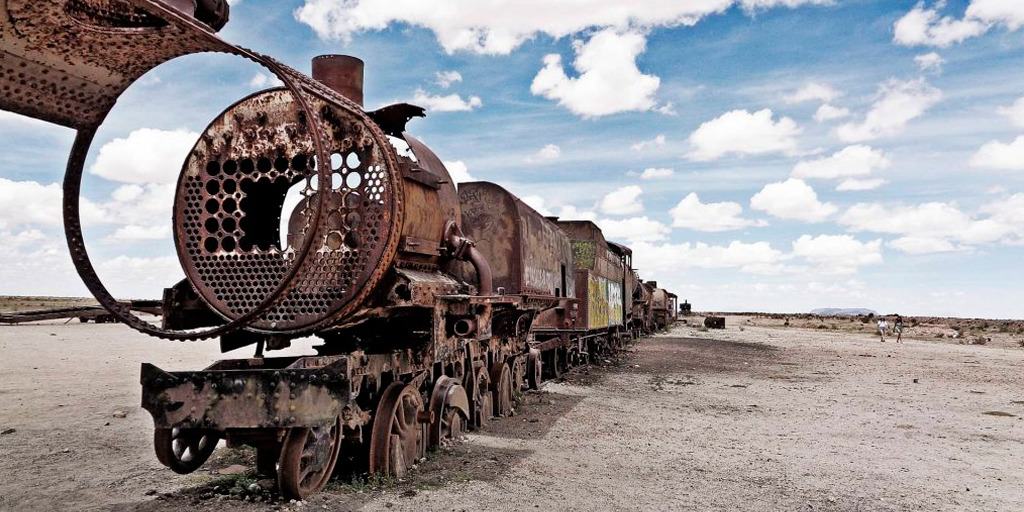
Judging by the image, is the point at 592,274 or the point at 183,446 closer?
the point at 183,446

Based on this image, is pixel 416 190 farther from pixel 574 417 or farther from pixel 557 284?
pixel 557 284

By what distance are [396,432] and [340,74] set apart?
331cm

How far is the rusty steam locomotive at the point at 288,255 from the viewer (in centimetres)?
428

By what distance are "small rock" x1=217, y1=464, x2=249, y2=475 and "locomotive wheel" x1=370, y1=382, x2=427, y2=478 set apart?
1.35 m

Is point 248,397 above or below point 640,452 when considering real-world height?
above

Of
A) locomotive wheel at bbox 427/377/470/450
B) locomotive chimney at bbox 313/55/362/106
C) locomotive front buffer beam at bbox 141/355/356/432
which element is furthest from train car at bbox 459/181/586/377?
locomotive front buffer beam at bbox 141/355/356/432

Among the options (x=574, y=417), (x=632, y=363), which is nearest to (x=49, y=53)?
(x=574, y=417)

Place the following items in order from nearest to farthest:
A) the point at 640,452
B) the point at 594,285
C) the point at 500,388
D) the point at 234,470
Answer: the point at 234,470
the point at 640,452
the point at 500,388
the point at 594,285

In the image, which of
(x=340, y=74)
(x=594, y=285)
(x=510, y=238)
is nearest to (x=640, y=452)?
(x=510, y=238)

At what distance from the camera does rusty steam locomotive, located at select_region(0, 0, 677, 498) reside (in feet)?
14.0

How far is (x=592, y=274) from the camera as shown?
1598cm

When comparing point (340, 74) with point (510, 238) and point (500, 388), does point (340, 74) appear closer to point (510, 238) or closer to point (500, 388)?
point (510, 238)

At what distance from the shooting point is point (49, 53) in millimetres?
4207

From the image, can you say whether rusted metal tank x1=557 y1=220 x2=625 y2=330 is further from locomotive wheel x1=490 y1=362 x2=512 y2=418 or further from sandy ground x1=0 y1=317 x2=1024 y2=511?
locomotive wheel x1=490 y1=362 x2=512 y2=418
